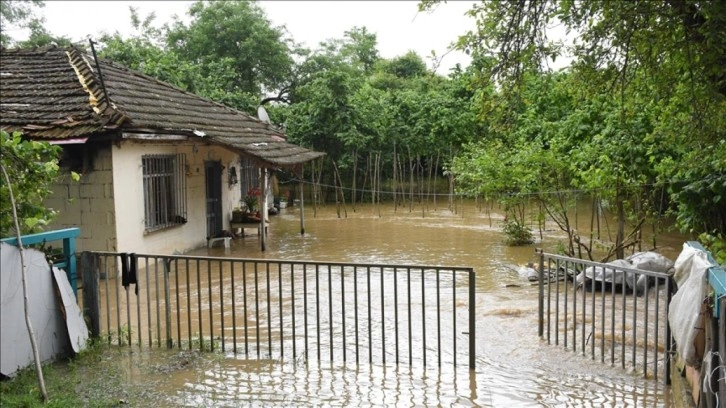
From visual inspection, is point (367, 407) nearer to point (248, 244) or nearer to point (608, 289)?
point (608, 289)

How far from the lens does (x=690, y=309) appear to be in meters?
5.11

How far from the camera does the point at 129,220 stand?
507 inches

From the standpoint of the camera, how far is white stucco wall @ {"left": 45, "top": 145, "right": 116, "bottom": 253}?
1226 centimetres

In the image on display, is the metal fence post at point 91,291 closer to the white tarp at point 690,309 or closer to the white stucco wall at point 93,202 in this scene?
the white stucco wall at point 93,202

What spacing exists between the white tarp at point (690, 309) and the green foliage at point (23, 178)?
19.3ft

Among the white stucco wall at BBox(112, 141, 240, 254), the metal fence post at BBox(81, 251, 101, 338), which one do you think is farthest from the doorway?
the metal fence post at BBox(81, 251, 101, 338)

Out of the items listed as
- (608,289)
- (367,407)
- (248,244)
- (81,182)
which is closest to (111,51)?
(248,244)

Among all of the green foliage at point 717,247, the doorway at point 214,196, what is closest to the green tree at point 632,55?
the green foliage at point 717,247

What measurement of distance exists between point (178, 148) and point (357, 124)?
1244 cm

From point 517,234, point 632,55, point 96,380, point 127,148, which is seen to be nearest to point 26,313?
point 96,380

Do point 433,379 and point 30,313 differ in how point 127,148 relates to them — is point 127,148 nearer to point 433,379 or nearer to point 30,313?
point 30,313

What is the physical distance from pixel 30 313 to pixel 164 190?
8701 millimetres

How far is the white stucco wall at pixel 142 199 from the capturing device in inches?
495

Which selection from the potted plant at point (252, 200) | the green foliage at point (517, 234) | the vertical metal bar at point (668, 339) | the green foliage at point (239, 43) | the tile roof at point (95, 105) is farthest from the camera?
the green foliage at point (239, 43)
